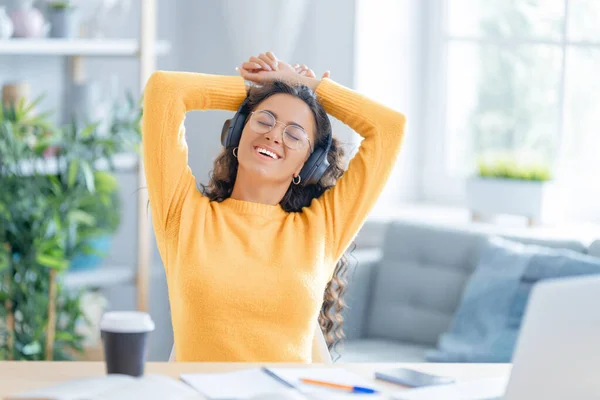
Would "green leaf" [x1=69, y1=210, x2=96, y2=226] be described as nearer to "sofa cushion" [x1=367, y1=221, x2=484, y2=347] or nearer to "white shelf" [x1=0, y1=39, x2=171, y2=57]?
"white shelf" [x1=0, y1=39, x2=171, y2=57]

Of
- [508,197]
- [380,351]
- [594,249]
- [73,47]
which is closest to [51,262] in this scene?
[73,47]

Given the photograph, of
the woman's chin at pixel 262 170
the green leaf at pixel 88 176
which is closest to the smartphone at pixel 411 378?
the woman's chin at pixel 262 170

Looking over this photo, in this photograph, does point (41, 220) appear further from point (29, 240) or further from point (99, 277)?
point (99, 277)

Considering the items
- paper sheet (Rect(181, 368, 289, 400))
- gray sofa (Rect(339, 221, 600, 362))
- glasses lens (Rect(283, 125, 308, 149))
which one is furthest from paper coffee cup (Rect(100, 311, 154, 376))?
gray sofa (Rect(339, 221, 600, 362))

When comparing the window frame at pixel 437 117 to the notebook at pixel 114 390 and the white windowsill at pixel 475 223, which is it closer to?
the white windowsill at pixel 475 223

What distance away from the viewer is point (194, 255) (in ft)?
5.87

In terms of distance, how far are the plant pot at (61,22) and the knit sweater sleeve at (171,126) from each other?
1589 millimetres

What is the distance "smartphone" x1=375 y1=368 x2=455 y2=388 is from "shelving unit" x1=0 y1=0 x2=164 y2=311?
1.96 metres

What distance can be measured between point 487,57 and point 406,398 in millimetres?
2610

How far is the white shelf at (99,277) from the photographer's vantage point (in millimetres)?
3432

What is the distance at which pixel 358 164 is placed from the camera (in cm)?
197

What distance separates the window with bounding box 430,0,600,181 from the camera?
3.64 meters

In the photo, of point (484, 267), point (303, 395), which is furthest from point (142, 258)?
point (303, 395)

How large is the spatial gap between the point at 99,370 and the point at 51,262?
163cm
